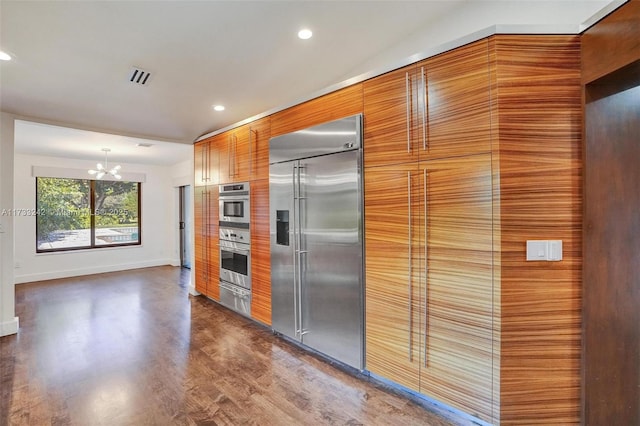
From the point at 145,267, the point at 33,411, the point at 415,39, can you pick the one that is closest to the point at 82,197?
the point at 145,267

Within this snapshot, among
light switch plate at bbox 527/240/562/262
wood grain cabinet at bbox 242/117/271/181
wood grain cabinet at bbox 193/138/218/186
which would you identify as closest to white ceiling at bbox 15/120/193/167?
wood grain cabinet at bbox 193/138/218/186

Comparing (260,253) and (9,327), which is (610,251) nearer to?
(260,253)

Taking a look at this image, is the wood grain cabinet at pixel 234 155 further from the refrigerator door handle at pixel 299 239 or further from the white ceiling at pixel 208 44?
the refrigerator door handle at pixel 299 239

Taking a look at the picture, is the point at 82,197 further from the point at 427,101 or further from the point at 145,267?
the point at 427,101

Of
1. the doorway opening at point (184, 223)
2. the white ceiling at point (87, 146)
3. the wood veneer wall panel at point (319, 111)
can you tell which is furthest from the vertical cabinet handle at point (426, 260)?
the doorway opening at point (184, 223)

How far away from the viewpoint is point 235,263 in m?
3.77

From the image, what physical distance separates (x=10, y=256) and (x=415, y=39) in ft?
16.3

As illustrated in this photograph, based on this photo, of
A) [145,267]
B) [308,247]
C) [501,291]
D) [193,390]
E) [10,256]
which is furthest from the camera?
[145,267]

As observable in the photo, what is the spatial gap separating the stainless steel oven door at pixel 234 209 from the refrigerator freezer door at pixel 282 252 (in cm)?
54

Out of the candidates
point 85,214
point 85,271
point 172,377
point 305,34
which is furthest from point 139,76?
point 85,271

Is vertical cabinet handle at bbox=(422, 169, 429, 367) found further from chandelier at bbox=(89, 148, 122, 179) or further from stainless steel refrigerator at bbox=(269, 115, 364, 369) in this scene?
chandelier at bbox=(89, 148, 122, 179)

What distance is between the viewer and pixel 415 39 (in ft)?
8.19

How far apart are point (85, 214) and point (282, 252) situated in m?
5.86

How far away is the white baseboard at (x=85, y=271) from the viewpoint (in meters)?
5.66
